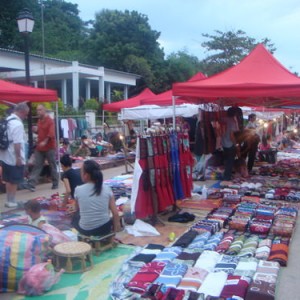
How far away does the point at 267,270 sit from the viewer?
362 centimetres

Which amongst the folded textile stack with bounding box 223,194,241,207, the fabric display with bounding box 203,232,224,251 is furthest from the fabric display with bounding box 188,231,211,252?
the folded textile stack with bounding box 223,194,241,207

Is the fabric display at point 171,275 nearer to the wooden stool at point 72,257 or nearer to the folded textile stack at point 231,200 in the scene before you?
the wooden stool at point 72,257

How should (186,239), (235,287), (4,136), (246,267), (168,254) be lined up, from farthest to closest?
(4,136), (186,239), (168,254), (246,267), (235,287)

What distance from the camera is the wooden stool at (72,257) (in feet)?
11.8

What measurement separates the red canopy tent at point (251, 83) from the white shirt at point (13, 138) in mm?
2833

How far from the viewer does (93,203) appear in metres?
4.13

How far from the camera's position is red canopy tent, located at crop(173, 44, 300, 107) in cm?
659

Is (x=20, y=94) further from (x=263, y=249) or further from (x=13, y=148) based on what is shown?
(x=263, y=249)

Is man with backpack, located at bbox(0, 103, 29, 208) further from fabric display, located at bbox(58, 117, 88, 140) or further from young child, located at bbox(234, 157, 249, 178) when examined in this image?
fabric display, located at bbox(58, 117, 88, 140)

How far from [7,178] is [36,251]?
2876 millimetres

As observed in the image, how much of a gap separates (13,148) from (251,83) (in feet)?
13.4

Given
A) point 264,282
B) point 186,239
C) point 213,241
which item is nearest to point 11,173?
point 186,239

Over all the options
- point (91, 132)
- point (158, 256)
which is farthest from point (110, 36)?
point (158, 256)

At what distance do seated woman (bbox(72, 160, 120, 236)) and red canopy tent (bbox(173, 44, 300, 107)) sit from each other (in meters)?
3.41
